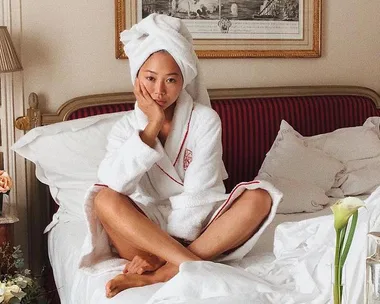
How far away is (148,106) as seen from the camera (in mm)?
2592

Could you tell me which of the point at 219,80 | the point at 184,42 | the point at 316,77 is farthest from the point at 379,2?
the point at 184,42

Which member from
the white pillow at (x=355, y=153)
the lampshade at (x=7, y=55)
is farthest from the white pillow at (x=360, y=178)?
the lampshade at (x=7, y=55)

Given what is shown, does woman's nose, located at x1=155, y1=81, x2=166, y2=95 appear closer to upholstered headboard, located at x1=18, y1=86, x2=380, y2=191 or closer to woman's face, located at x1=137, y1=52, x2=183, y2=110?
woman's face, located at x1=137, y1=52, x2=183, y2=110

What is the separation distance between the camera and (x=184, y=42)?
257 cm

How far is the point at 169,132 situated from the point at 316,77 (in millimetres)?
1555

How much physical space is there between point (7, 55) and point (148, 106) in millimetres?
798

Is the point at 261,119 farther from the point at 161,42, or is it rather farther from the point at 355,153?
the point at 161,42

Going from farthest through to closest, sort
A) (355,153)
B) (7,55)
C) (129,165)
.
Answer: (355,153)
(7,55)
(129,165)

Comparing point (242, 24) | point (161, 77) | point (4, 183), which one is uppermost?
point (242, 24)

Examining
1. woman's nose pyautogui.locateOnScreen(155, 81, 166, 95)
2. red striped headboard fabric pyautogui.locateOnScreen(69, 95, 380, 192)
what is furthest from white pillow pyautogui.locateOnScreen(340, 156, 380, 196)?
woman's nose pyautogui.locateOnScreen(155, 81, 166, 95)

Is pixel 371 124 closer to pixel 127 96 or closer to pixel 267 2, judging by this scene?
pixel 267 2

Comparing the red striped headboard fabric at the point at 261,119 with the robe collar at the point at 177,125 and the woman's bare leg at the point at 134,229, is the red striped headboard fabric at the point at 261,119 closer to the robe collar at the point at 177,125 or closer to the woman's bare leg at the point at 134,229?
the robe collar at the point at 177,125

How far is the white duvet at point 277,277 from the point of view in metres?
1.89

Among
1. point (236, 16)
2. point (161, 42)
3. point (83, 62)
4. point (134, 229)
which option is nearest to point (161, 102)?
point (161, 42)
